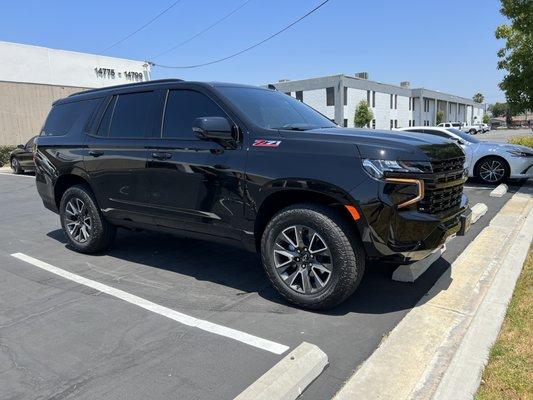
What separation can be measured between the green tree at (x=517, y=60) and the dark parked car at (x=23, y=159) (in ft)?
53.5

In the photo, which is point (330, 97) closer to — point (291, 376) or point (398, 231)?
point (398, 231)

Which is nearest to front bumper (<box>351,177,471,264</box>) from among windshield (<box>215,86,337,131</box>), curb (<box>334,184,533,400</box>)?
curb (<box>334,184,533,400</box>)

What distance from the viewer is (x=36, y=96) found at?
26609mm

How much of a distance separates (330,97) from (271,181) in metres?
42.4

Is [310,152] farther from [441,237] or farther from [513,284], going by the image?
[513,284]

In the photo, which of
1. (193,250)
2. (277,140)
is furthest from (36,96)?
(277,140)

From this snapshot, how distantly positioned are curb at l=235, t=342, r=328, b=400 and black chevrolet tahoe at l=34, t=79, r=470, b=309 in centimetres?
78

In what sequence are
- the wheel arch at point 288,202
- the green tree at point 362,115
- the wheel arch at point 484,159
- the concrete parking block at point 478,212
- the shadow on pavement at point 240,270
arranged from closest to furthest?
the wheel arch at point 288,202, the shadow on pavement at point 240,270, the concrete parking block at point 478,212, the wheel arch at point 484,159, the green tree at point 362,115

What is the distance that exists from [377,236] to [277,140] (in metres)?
1.16

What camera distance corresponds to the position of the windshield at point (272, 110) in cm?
440

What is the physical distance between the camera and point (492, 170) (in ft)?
37.0

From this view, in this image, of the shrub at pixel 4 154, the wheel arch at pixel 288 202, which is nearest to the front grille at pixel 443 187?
the wheel arch at pixel 288 202

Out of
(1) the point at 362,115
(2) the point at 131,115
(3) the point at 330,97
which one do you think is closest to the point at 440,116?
(1) the point at 362,115

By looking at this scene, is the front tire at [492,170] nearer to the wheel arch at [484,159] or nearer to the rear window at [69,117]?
the wheel arch at [484,159]
